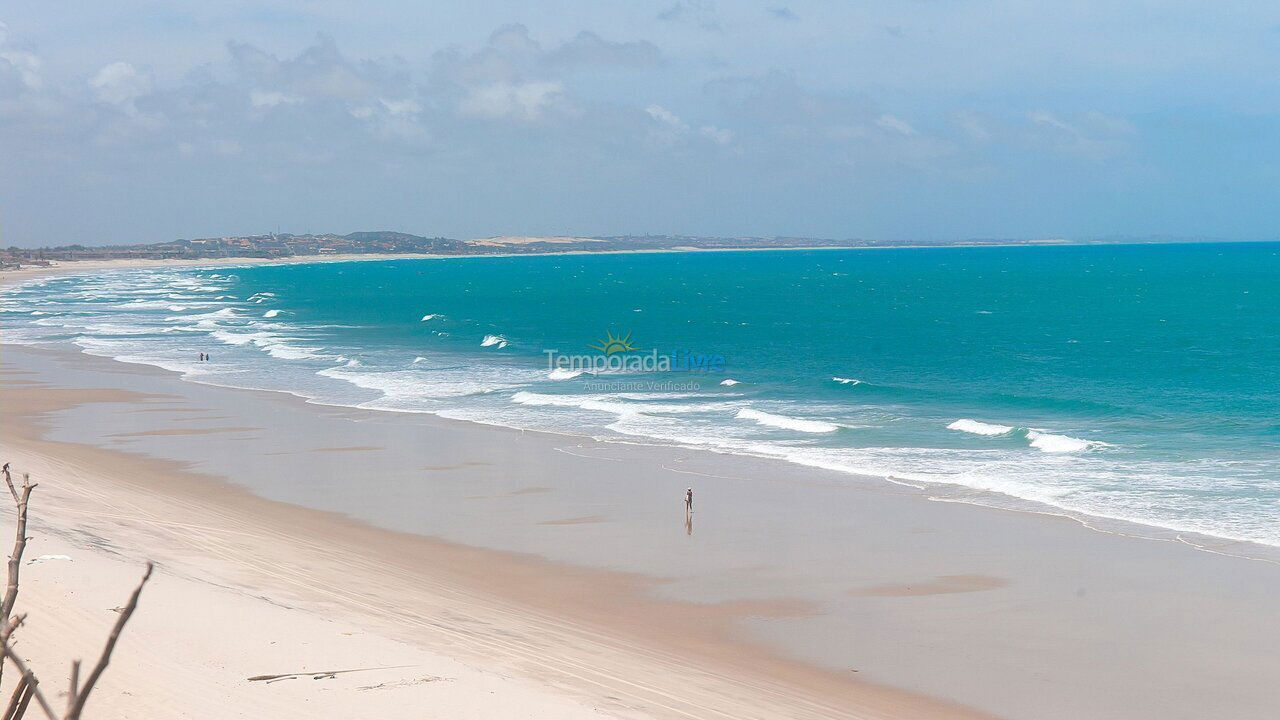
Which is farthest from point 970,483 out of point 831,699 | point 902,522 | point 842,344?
point 842,344

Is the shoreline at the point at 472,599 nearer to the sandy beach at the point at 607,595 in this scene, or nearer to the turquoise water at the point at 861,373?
the sandy beach at the point at 607,595

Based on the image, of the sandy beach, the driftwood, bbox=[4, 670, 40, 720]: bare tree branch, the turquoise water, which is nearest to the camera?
the driftwood

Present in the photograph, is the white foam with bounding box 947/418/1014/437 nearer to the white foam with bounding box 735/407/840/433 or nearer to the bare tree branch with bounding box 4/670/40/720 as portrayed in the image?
the white foam with bounding box 735/407/840/433

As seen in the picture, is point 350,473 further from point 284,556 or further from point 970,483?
point 970,483

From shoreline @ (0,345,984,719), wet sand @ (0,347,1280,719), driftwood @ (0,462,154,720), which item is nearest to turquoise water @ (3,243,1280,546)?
wet sand @ (0,347,1280,719)

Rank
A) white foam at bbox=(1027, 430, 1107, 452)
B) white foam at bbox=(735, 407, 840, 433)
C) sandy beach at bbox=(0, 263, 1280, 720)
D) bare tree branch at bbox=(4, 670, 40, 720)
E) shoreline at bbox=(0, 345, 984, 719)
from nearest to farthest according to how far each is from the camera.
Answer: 1. bare tree branch at bbox=(4, 670, 40, 720)
2. sandy beach at bbox=(0, 263, 1280, 720)
3. shoreline at bbox=(0, 345, 984, 719)
4. white foam at bbox=(1027, 430, 1107, 452)
5. white foam at bbox=(735, 407, 840, 433)

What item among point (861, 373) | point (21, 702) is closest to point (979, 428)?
point (861, 373)
